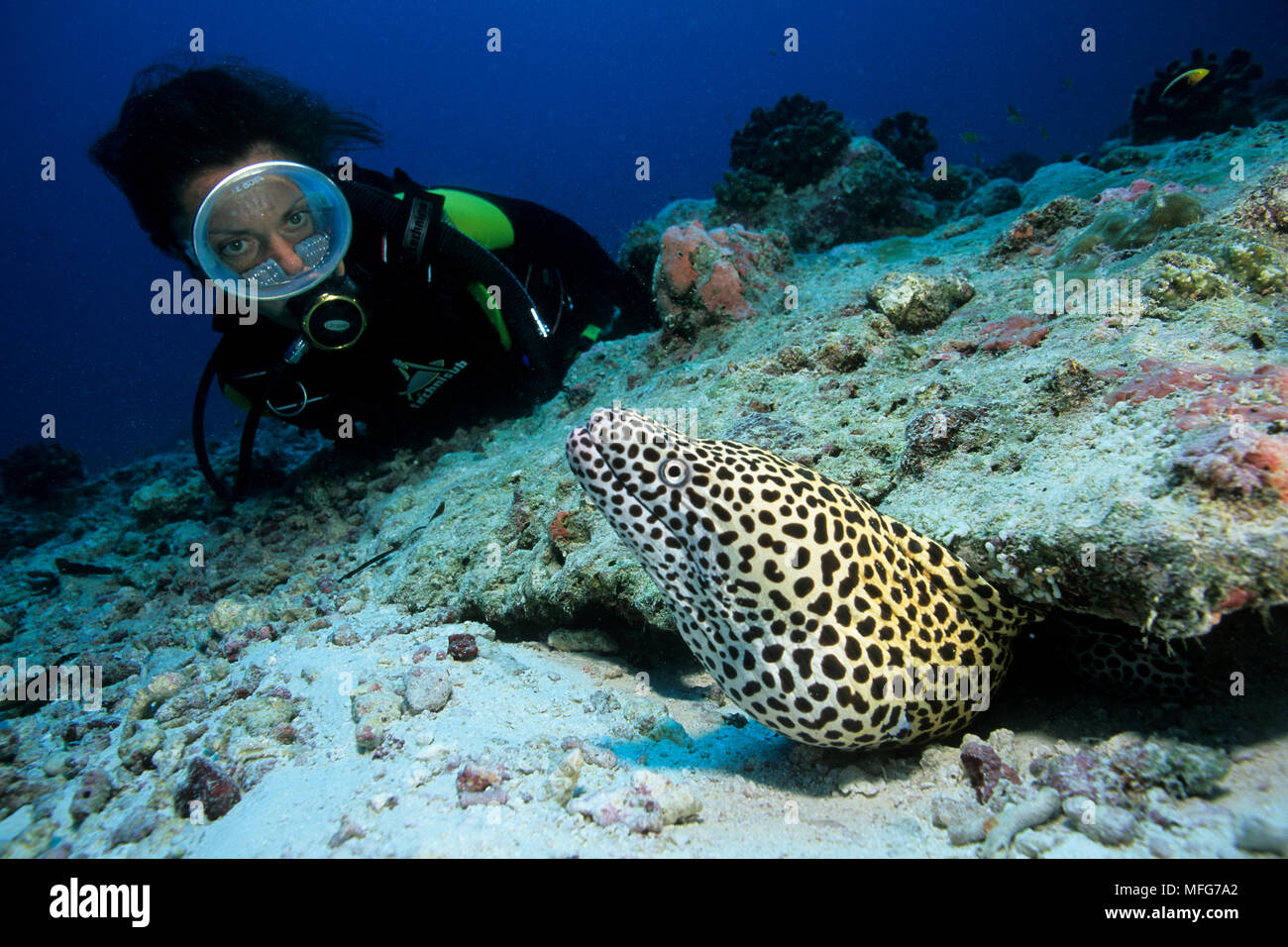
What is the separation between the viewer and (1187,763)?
176 centimetres

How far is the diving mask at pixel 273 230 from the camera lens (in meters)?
5.05

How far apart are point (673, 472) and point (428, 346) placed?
534 centimetres

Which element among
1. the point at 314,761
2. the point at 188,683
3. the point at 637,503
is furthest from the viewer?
the point at 188,683

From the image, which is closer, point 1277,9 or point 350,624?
point 350,624

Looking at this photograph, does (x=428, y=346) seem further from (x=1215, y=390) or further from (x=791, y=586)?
(x=1215, y=390)

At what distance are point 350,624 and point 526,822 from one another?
2.65m

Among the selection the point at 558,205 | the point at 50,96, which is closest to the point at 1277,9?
the point at 558,205

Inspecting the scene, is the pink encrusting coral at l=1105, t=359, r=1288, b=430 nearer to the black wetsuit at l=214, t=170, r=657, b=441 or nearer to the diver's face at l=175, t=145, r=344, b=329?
the black wetsuit at l=214, t=170, r=657, b=441

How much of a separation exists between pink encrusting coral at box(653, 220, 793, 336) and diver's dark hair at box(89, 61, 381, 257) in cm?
395

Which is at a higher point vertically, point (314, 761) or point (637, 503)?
point (637, 503)

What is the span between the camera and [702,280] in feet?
19.8

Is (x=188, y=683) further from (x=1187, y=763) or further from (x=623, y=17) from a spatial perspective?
(x=623, y=17)
